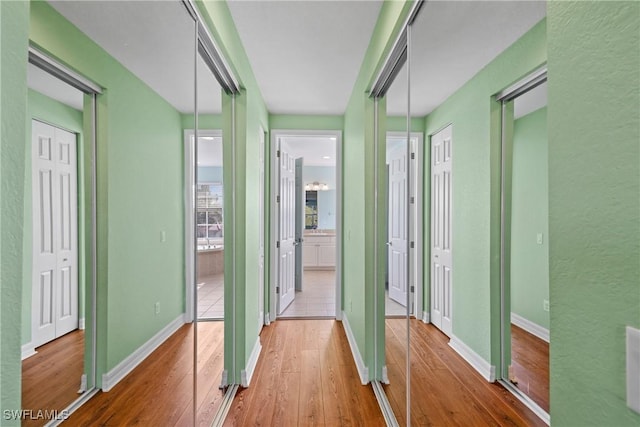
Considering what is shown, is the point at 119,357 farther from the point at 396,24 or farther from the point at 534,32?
the point at 396,24

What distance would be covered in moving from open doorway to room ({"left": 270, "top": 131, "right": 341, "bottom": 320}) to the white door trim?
7.39 ft

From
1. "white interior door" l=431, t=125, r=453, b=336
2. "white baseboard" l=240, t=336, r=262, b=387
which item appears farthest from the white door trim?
"white baseboard" l=240, t=336, r=262, b=387

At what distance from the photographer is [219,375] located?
1.95 meters

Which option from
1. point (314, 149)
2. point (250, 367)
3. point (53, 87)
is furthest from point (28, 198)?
point (314, 149)

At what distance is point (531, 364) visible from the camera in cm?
67

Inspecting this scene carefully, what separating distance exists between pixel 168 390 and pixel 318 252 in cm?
586

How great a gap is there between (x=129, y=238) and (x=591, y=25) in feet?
4.19

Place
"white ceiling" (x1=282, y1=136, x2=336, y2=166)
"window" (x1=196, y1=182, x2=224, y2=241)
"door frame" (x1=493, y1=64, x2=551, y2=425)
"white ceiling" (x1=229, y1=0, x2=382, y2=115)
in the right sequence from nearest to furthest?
"door frame" (x1=493, y1=64, x2=551, y2=425), "window" (x1=196, y1=182, x2=224, y2=241), "white ceiling" (x1=229, y1=0, x2=382, y2=115), "white ceiling" (x1=282, y1=136, x2=336, y2=166)

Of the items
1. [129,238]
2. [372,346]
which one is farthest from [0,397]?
[372,346]

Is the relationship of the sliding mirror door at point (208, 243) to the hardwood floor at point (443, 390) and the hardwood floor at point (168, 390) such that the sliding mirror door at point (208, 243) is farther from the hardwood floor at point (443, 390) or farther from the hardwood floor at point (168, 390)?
the hardwood floor at point (443, 390)

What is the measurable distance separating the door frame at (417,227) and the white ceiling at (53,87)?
1282 mm

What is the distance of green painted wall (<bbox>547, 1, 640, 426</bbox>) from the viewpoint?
44 cm

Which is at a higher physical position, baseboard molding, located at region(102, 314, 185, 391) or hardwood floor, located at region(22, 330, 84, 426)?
hardwood floor, located at region(22, 330, 84, 426)

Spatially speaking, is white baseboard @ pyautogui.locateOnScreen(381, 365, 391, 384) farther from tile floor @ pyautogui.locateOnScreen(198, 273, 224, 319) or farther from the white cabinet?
the white cabinet
